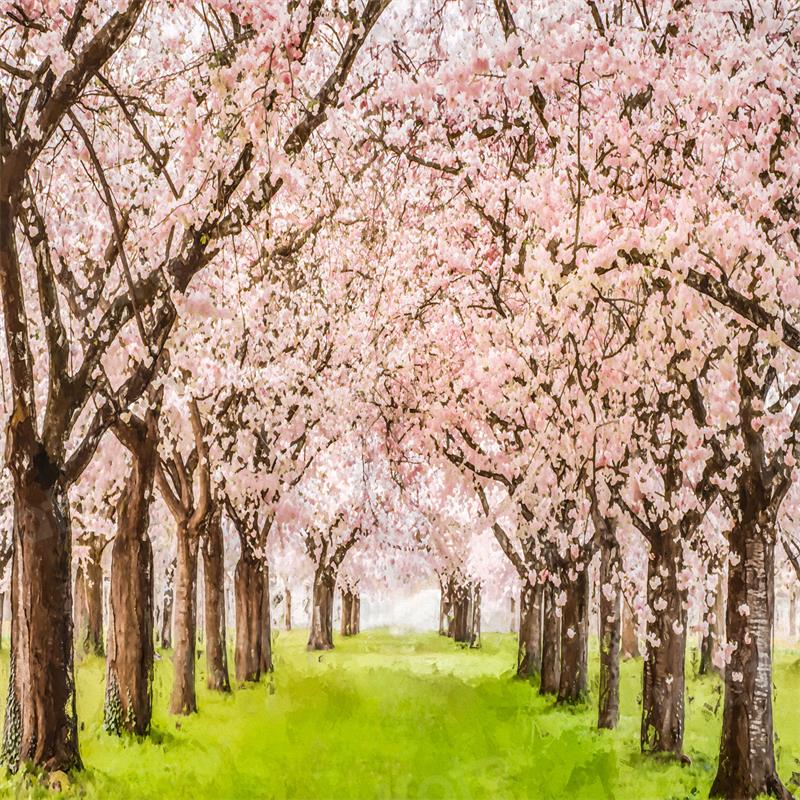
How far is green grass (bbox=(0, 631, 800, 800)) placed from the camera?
14.0 meters

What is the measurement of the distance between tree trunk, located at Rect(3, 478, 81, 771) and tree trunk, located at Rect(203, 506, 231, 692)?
1148 cm

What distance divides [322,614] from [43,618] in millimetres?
37428

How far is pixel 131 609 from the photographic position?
17391 millimetres

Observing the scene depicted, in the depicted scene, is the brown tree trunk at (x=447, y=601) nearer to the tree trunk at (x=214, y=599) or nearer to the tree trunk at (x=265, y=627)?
the tree trunk at (x=265, y=627)

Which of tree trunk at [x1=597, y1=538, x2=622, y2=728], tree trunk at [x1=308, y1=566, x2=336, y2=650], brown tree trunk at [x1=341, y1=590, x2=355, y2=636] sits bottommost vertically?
brown tree trunk at [x1=341, y1=590, x2=355, y2=636]

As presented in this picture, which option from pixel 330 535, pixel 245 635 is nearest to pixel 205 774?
pixel 245 635

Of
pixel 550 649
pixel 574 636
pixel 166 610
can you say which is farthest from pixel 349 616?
pixel 574 636

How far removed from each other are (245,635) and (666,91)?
20.4 meters

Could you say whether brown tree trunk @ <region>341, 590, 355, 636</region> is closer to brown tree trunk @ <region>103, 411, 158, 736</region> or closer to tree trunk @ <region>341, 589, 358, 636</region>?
tree trunk @ <region>341, 589, 358, 636</region>

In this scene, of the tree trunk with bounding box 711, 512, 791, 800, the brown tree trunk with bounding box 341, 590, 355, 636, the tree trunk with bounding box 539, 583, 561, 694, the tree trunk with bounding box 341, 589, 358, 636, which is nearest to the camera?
the tree trunk with bounding box 711, 512, 791, 800

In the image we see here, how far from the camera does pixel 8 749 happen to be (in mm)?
13445

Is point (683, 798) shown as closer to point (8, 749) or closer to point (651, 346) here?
point (651, 346)

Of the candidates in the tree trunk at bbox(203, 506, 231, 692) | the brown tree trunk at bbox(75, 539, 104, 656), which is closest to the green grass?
the tree trunk at bbox(203, 506, 231, 692)

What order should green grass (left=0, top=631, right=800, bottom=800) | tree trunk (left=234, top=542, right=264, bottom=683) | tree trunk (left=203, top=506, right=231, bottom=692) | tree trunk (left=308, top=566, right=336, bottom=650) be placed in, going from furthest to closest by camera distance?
tree trunk (left=308, top=566, right=336, bottom=650) → tree trunk (left=234, top=542, right=264, bottom=683) → tree trunk (left=203, top=506, right=231, bottom=692) → green grass (left=0, top=631, right=800, bottom=800)
